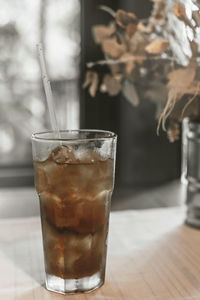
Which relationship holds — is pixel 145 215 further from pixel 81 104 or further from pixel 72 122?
pixel 72 122

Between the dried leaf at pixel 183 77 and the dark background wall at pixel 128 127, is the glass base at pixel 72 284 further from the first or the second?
the dark background wall at pixel 128 127

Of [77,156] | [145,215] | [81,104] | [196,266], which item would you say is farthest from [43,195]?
[81,104]

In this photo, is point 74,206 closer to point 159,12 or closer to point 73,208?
point 73,208

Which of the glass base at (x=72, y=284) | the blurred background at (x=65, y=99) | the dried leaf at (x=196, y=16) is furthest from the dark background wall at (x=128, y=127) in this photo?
the glass base at (x=72, y=284)

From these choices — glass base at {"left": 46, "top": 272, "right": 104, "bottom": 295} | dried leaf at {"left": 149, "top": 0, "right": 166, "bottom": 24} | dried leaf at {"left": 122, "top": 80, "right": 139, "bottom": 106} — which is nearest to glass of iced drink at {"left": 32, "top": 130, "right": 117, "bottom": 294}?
glass base at {"left": 46, "top": 272, "right": 104, "bottom": 295}

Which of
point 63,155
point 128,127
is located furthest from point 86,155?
point 128,127

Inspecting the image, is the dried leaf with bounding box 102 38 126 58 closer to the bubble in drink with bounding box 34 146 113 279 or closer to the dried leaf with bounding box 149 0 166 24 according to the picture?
the dried leaf with bounding box 149 0 166 24
